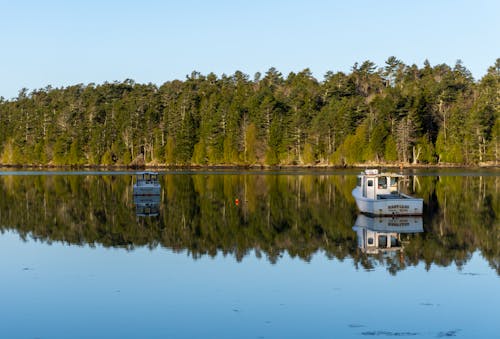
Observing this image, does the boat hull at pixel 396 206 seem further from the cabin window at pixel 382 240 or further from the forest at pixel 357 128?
the forest at pixel 357 128

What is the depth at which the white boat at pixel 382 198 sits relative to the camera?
48188mm

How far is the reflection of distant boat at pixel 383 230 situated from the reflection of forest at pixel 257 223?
2.01ft

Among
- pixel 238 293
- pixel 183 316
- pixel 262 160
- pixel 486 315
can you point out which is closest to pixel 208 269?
pixel 238 293

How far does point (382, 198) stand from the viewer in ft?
167

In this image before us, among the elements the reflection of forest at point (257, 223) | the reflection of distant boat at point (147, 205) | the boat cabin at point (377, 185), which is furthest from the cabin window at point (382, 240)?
the reflection of distant boat at point (147, 205)

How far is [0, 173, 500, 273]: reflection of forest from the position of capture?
34594 mm

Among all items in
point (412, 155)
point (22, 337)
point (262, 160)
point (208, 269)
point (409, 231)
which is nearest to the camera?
point (22, 337)

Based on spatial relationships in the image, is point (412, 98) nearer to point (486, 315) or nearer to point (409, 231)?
point (409, 231)

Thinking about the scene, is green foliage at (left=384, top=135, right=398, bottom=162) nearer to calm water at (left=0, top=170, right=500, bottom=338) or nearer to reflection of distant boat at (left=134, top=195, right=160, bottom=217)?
reflection of distant boat at (left=134, top=195, right=160, bottom=217)

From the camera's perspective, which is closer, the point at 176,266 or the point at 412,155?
the point at 176,266

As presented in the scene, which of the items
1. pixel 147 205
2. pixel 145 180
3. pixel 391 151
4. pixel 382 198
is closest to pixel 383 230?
pixel 382 198

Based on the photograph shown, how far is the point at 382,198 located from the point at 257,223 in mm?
11301

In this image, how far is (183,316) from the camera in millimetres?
21516

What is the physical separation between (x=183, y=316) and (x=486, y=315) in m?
9.99
